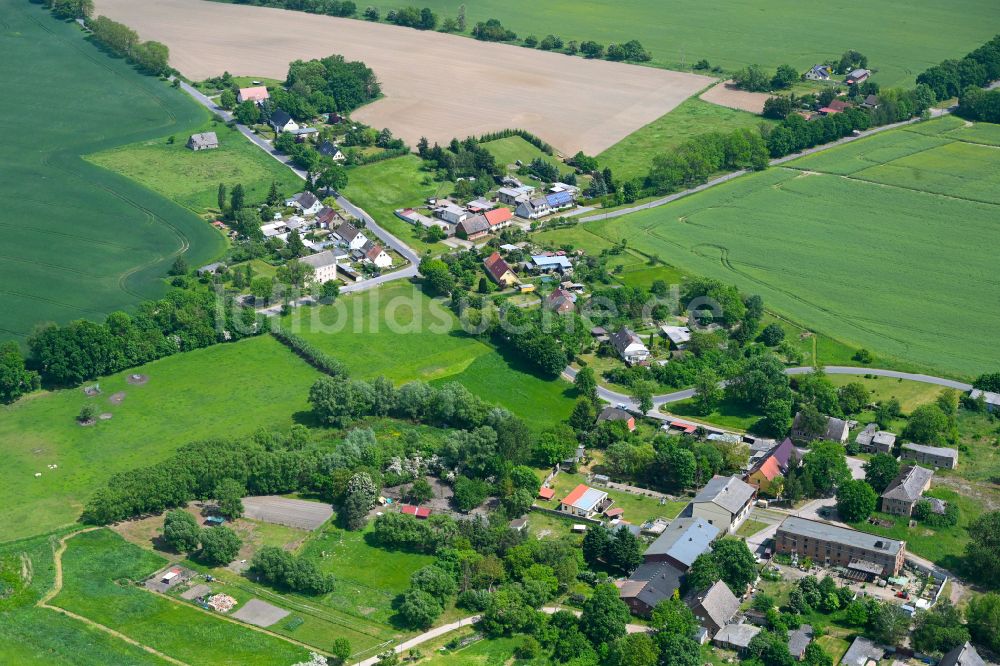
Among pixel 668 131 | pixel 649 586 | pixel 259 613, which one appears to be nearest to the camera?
pixel 259 613

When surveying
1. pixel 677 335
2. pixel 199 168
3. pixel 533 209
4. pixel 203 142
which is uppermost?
pixel 203 142

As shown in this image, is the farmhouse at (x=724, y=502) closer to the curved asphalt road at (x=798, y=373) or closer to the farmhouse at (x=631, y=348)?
the curved asphalt road at (x=798, y=373)

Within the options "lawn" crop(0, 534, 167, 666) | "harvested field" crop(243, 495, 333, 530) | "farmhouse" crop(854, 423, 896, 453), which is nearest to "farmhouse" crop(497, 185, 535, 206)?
"farmhouse" crop(854, 423, 896, 453)

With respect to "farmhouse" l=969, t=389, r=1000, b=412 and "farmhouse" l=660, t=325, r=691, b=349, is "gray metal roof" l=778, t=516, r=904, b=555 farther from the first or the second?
"farmhouse" l=660, t=325, r=691, b=349

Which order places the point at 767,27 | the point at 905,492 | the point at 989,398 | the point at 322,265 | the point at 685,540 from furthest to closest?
the point at 767,27, the point at 322,265, the point at 989,398, the point at 905,492, the point at 685,540

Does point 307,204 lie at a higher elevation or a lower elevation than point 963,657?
higher

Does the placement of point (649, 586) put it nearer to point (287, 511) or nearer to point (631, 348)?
point (287, 511)

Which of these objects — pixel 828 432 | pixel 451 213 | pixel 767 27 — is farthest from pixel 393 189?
pixel 767 27
